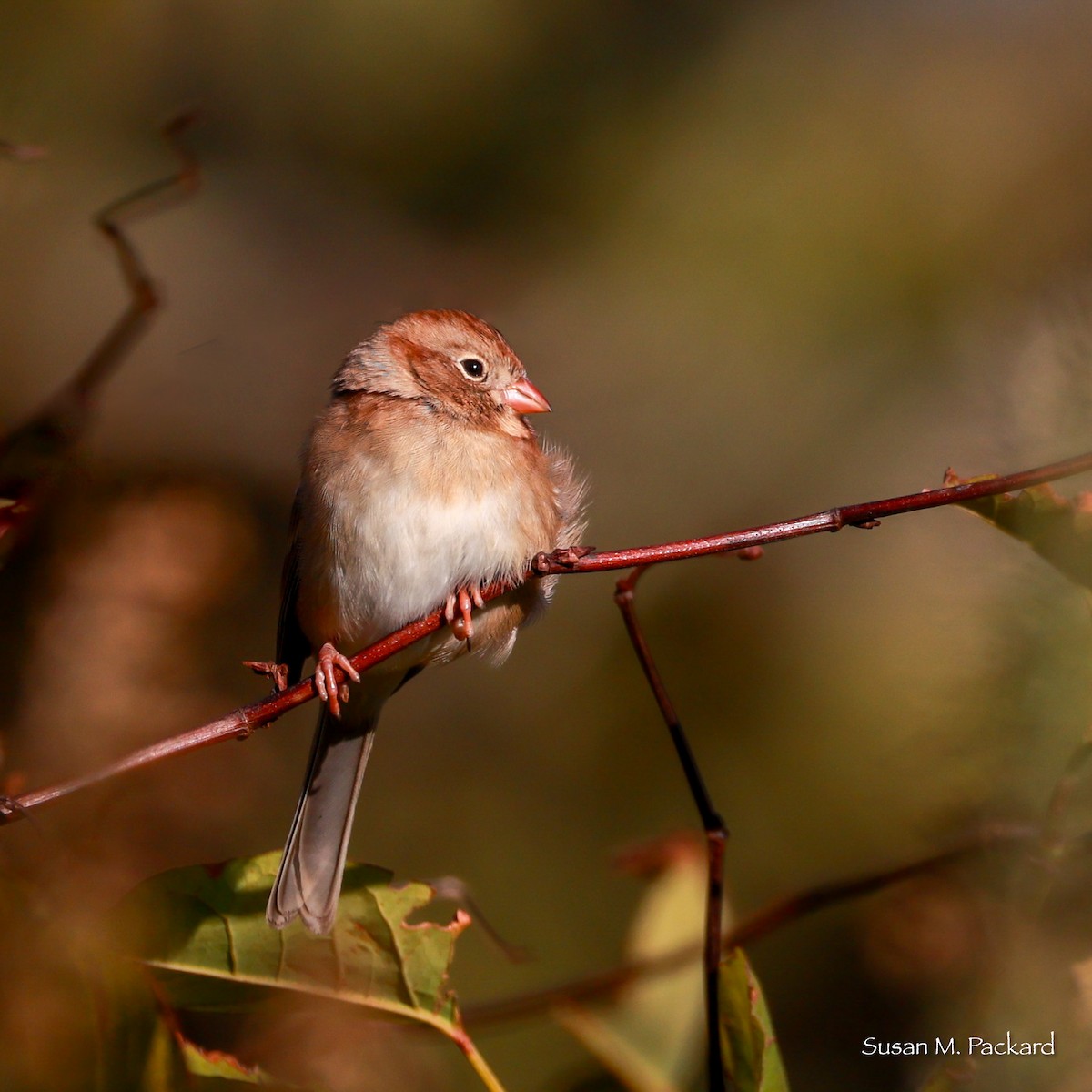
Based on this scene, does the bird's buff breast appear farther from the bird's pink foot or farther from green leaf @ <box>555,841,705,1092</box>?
green leaf @ <box>555,841,705,1092</box>

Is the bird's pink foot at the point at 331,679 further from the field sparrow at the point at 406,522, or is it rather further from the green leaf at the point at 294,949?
the green leaf at the point at 294,949

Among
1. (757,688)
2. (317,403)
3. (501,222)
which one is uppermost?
(501,222)

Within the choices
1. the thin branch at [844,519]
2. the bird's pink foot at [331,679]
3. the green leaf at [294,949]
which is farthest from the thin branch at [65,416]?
the thin branch at [844,519]

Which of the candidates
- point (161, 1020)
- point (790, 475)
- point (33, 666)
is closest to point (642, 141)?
point (790, 475)

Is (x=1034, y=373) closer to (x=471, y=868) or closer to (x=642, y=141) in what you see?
(x=471, y=868)

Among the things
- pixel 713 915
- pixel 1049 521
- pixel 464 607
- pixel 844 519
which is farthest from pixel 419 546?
pixel 1049 521

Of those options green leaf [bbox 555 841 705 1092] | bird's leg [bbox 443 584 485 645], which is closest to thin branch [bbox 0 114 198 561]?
bird's leg [bbox 443 584 485 645]
